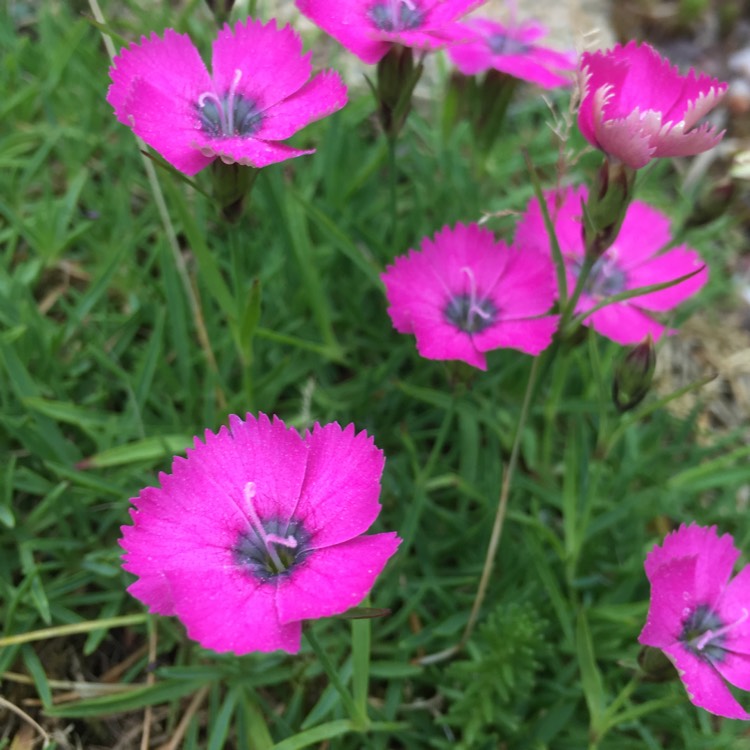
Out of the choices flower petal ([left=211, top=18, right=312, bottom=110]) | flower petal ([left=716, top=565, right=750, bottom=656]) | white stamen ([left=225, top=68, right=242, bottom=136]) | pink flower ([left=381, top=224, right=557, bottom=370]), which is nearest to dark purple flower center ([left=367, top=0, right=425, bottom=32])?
flower petal ([left=211, top=18, right=312, bottom=110])

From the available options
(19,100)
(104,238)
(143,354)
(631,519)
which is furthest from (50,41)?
(631,519)

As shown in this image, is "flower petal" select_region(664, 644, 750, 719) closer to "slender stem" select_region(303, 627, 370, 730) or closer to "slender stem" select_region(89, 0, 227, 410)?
"slender stem" select_region(303, 627, 370, 730)

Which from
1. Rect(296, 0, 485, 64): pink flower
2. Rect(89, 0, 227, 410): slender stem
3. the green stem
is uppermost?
Rect(296, 0, 485, 64): pink flower

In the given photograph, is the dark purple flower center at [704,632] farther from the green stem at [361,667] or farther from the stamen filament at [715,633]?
the green stem at [361,667]

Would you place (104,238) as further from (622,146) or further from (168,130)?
(622,146)

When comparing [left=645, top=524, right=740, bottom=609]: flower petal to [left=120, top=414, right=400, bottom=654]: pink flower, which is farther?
Result: [left=645, top=524, right=740, bottom=609]: flower petal

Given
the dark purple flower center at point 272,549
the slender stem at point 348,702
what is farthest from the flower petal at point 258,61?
the slender stem at point 348,702

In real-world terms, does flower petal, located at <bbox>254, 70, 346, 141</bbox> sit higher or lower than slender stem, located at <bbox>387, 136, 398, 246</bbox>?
higher
